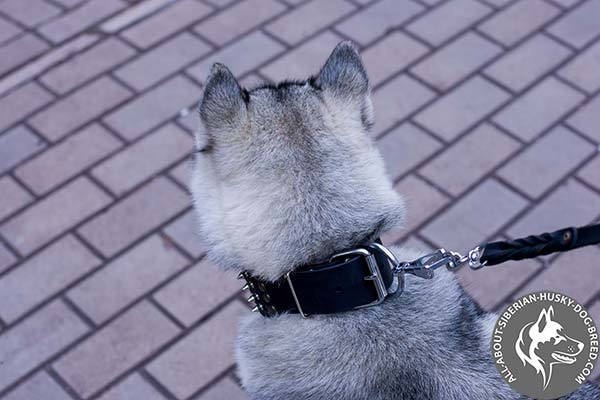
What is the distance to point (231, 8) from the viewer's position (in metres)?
4.50

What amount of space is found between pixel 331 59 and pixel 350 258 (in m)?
0.60

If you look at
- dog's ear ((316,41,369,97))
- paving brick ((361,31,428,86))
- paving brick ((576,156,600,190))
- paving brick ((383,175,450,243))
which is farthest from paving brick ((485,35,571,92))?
dog's ear ((316,41,369,97))

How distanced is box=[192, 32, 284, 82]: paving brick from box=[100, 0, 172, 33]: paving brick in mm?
596

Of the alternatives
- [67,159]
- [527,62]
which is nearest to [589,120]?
[527,62]

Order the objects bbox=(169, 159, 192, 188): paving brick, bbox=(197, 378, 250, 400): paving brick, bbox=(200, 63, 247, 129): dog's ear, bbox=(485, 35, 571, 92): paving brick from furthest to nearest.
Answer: bbox=(485, 35, 571, 92): paving brick
bbox=(169, 159, 192, 188): paving brick
bbox=(197, 378, 250, 400): paving brick
bbox=(200, 63, 247, 129): dog's ear

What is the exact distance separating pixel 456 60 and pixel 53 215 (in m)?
2.28

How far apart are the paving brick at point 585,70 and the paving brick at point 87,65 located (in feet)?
7.96

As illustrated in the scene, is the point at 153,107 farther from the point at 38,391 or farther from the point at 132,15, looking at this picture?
the point at 38,391

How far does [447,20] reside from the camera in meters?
4.36

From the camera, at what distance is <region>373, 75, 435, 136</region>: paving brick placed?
387 centimetres

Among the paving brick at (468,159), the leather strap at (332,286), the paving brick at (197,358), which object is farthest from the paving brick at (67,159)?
the leather strap at (332,286)

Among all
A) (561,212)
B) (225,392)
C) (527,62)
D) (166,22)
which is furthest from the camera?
(166,22)

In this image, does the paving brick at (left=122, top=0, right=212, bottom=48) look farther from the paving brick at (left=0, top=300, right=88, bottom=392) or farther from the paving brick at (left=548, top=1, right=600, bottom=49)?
the paving brick at (left=548, top=1, right=600, bottom=49)

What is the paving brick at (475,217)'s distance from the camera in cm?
340
